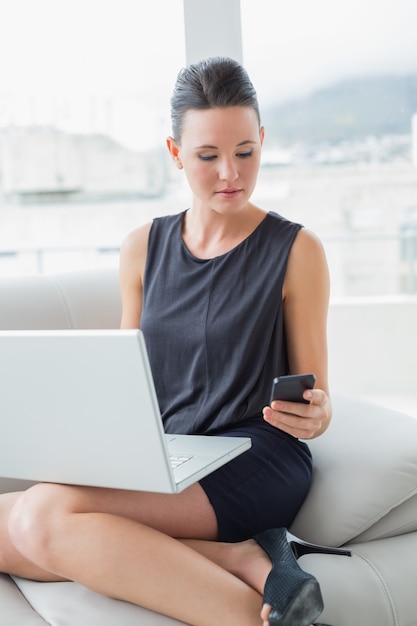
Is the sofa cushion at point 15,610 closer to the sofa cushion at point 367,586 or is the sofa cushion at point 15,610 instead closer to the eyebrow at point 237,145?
the sofa cushion at point 367,586

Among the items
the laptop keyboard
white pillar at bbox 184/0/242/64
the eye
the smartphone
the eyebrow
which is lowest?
the laptop keyboard

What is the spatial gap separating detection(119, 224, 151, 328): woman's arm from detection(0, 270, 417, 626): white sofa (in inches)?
9.0

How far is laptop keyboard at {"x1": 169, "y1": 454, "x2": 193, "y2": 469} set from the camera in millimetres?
1540

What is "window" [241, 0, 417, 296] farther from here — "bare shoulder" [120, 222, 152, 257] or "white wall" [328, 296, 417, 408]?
"bare shoulder" [120, 222, 152, 257]

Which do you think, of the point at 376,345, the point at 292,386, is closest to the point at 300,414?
the point at 292,386

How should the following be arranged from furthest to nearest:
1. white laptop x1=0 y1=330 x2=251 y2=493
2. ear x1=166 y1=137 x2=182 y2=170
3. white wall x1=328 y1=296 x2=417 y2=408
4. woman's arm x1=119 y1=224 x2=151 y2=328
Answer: white wall x1=328 y1=296 x2=417 y2=408 → woman's arm x1=119 y1=224 x2=151 y2=328 → ear x1=166 y1=137 x2=182 y2=170 → white laptop x1=0 y1=330 x2=251 y2=493

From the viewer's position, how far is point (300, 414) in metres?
1.58

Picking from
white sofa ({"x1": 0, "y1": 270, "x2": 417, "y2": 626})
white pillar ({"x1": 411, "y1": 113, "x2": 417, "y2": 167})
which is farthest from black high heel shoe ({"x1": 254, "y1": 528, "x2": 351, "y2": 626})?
white pillar ({"x1": 411, "y1": 113, "x2": 417, "y2": 167})

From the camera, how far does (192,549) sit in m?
1.60

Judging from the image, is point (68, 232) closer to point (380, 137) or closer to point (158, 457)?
point (380, 137)

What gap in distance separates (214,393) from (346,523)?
1.25ft

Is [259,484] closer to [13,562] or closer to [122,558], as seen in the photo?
[122,558]

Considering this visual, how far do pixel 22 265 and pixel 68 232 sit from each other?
0.36m

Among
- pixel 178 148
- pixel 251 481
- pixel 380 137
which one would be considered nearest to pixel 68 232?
pixel 380 137
